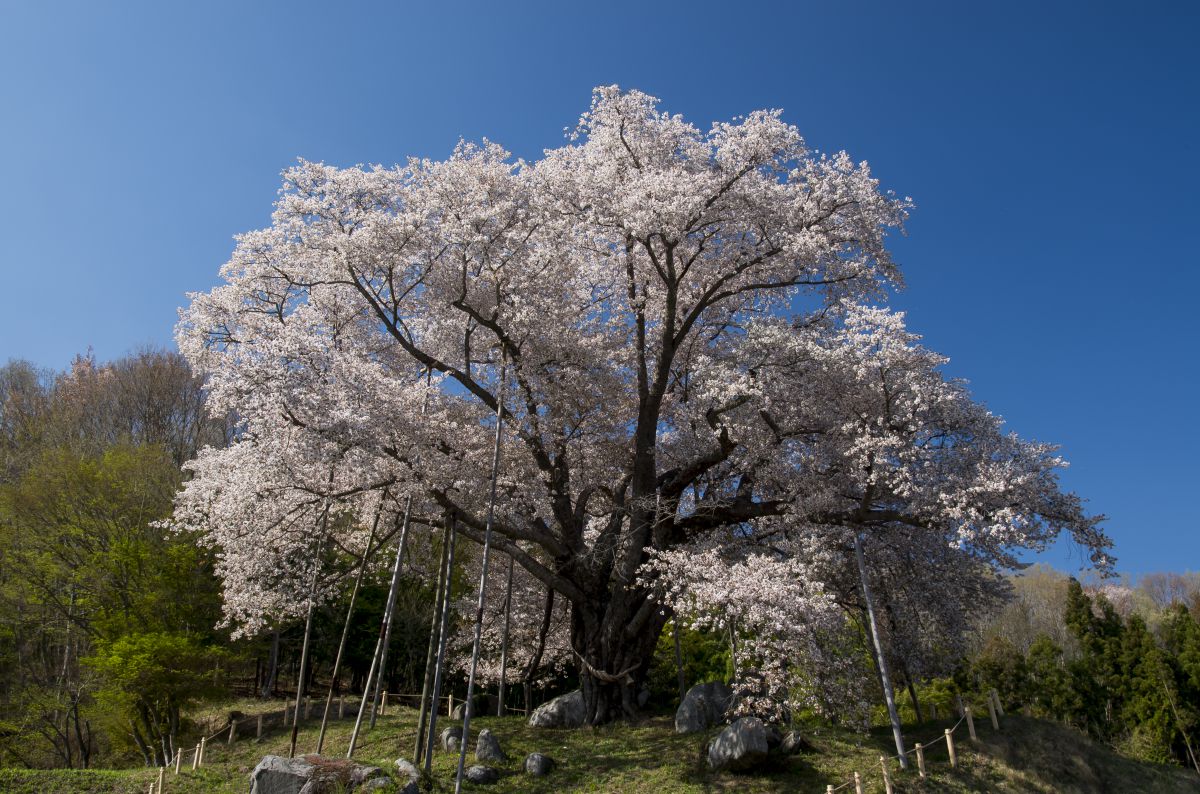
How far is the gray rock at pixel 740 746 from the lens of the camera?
13.2 m

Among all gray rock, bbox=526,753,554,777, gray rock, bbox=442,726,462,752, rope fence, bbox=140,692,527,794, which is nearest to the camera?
gray rock, bbox=526,753,554,777

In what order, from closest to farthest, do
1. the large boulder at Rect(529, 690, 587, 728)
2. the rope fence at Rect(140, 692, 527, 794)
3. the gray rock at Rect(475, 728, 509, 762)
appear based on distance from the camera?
the gray rock at Rect(475, 728, 509, 762), the large boulder at Rect(529, 690, 587, 728), the rope fence at Rect(140, 692, 527, 794)

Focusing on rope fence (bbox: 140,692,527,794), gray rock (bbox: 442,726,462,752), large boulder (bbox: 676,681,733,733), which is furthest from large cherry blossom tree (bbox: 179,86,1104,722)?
rope fence (bbox: 140,692,527,794)

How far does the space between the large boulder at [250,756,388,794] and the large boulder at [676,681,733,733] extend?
6385 mm

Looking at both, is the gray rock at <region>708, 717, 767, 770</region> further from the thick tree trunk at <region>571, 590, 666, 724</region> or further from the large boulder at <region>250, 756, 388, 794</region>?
the large boulder at <region>250, 756, 388, 794</region>

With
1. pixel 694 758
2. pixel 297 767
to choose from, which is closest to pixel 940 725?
pixel 694 758

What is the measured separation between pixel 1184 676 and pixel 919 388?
2373cm

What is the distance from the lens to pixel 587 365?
59.0ft

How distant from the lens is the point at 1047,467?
13664 mm

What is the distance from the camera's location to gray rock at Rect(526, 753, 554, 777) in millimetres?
14327

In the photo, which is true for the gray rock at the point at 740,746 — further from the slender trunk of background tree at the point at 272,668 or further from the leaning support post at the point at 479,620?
the slender trunk of background tree at the point at 272,668

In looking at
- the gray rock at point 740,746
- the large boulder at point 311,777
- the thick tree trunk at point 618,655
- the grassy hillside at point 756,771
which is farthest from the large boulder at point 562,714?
the large boulder at point 311,777

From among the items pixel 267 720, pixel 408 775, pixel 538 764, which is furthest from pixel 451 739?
pixel 267 720

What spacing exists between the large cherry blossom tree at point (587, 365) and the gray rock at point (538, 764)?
262 centimetres
